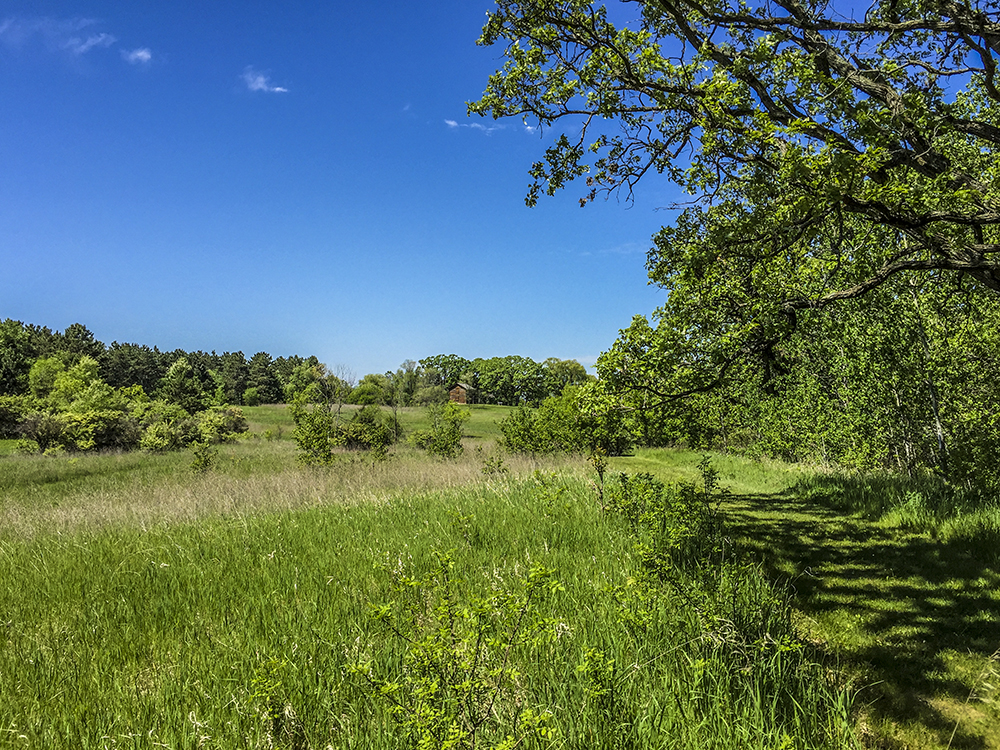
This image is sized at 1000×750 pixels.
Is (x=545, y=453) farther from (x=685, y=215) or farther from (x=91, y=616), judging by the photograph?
(x=91, y=616)

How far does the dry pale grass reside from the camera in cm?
812

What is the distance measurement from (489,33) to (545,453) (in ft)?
55.2

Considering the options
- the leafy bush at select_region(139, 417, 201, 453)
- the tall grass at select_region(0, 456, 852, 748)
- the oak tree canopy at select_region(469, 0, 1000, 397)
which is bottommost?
the leafy bush at select_region(139, 417, 201, 453)

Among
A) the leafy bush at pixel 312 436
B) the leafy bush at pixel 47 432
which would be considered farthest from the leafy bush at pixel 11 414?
the leafy bush at pixel 312 436

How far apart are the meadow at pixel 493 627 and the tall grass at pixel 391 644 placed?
0.08 ft

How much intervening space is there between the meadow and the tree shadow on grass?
29 mm

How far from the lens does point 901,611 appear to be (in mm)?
5164

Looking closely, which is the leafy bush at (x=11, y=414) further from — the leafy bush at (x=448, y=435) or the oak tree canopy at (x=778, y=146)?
the oak tree canopy at (x=778, y=146)

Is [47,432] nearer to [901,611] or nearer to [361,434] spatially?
[361,434]

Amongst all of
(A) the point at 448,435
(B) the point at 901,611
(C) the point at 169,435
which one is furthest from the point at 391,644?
(C) the point at 169,435

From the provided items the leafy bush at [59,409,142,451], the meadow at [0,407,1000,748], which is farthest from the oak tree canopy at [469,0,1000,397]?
the leafy bush at [59,409,142,451]

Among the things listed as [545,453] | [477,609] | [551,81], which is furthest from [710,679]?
[545,453]

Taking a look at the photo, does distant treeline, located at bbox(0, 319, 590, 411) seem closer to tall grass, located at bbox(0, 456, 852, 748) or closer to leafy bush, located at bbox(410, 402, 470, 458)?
leafy bush, located at bbox(410, 402, 470, 458)

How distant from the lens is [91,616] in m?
4.32
